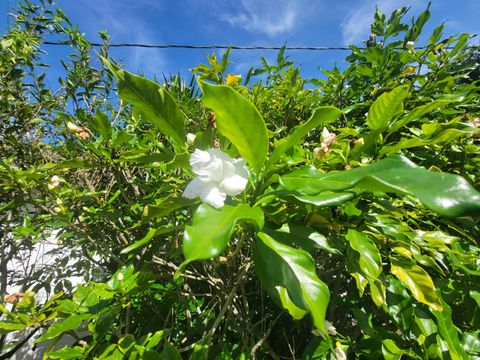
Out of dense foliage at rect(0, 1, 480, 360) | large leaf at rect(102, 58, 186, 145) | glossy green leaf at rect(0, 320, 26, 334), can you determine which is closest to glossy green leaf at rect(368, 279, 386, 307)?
dense foliage at rect(0, 1, 480, 360)

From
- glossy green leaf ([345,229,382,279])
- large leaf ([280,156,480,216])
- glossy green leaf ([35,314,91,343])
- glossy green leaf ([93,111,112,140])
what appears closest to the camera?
large leaf ([280,156,480,216])

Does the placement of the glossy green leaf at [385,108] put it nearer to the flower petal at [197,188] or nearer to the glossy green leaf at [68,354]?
the flower petal at [197,188]

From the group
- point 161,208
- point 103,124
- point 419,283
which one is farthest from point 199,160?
point 419,283

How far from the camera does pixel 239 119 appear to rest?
2.26 feet

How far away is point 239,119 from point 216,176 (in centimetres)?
15

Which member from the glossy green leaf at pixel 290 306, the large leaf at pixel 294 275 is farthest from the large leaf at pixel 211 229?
the glossy green leaf at pixel 290 306

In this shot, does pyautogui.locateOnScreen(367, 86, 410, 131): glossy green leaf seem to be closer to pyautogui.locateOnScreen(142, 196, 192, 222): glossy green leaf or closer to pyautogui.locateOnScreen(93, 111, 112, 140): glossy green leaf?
pyautogui.locateOnScreen(142, 196, 192, 222): glossy green leaf

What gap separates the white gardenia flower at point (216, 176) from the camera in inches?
27.8

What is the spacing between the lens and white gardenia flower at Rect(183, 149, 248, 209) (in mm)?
705

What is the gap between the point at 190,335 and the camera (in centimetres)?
164

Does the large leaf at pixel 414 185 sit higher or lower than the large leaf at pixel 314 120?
lower

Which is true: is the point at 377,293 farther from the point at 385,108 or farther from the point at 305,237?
the point at 385,108

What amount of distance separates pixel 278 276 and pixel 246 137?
327 millimetres

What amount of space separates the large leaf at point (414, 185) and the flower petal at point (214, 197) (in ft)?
0.64
